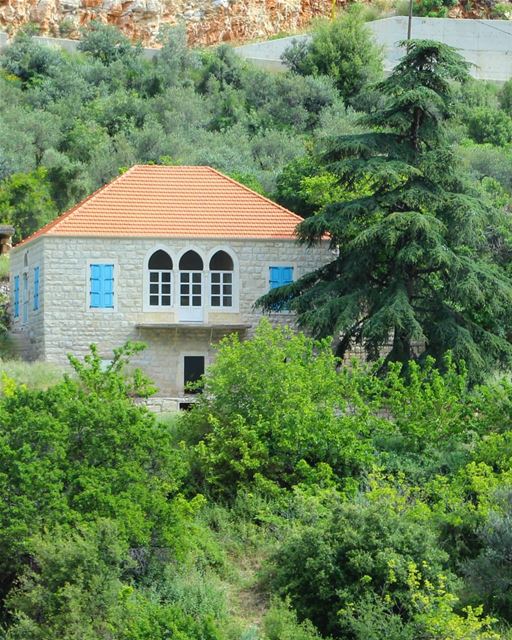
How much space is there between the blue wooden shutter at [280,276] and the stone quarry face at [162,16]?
41397 millimetres

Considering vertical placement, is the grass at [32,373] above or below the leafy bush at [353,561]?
above

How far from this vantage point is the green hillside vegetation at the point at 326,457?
80.6ft

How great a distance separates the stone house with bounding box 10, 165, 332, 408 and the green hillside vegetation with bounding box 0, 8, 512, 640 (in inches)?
73.2

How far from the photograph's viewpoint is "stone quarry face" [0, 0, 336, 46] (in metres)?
76.4

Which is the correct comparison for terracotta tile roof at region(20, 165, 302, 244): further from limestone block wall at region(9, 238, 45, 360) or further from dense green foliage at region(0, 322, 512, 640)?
dense green foliage at region(0, 322, 512, 640)

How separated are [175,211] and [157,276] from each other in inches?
83.0

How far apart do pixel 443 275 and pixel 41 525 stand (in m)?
14.5

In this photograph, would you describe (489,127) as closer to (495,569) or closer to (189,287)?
(189,287)

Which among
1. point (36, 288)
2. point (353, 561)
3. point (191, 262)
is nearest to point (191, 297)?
point (191, 262)

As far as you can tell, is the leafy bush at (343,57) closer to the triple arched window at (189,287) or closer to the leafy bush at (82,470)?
the triple arched window at (189,287)

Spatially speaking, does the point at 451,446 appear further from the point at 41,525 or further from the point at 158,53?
the point at 158,53

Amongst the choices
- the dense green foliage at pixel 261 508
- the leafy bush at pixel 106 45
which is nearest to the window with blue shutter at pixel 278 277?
the dense green foliage at pixel 261 508

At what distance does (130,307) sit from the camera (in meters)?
37.9

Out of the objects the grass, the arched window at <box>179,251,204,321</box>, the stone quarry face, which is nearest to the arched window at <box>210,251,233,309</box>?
the arched window at <box>179,251,204,321</box>
